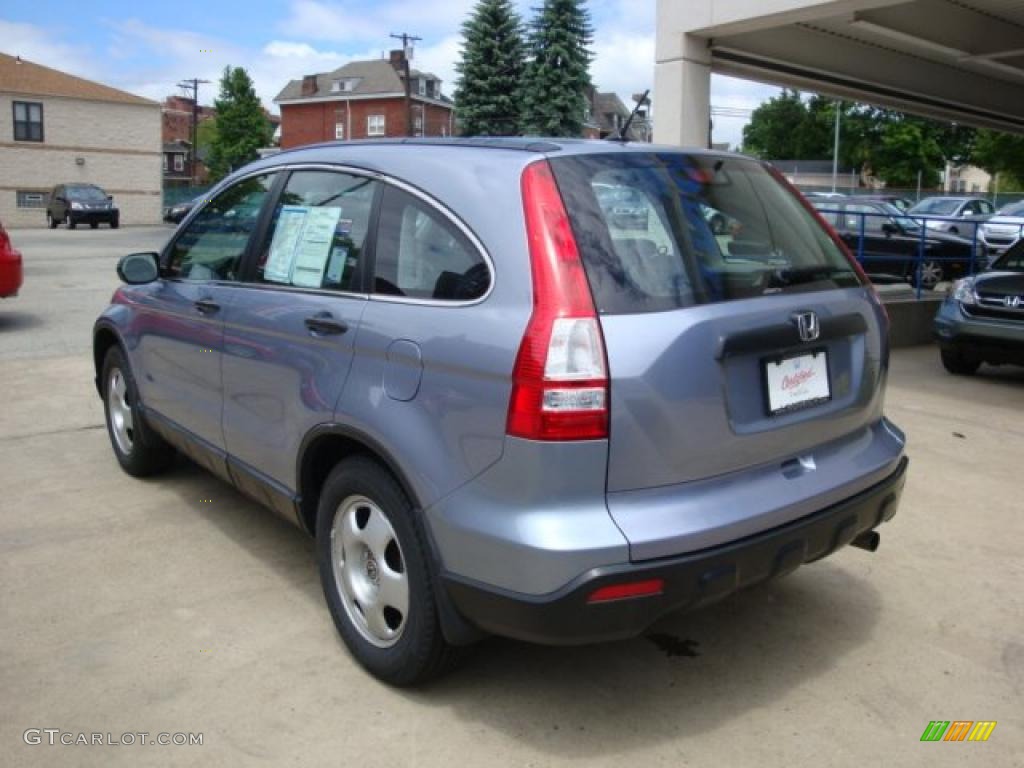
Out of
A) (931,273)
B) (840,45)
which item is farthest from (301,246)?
(931,273)

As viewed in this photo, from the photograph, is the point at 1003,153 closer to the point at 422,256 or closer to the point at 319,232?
the point at 319,232

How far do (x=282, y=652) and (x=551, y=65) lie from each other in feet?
139

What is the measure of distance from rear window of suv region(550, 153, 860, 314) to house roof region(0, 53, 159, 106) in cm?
→ 5108

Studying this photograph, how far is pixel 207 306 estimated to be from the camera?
4066 millimetres

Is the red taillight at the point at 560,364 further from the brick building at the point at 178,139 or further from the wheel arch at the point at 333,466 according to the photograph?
the brick building at the point at 178,139

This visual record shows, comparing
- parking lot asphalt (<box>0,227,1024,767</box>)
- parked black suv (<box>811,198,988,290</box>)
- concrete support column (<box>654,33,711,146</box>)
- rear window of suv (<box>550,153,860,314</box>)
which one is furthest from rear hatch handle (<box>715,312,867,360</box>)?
parked black suv (<box>811,198,988,290</box>)

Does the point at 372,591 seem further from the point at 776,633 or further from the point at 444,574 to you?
the point at 776,633

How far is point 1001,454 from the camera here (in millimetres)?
6168

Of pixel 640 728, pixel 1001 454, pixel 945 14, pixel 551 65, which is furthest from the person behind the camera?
pixel 551 65

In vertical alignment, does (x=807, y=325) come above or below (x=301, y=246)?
below

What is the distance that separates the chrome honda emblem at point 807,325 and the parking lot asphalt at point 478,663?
3.82ft

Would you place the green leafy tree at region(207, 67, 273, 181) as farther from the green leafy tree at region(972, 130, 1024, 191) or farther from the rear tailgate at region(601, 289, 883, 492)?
the rear tailgate at region(601, 289, 883, 492)

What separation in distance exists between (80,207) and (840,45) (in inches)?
1307

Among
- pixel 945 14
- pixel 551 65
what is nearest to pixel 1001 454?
pixel 945 14
